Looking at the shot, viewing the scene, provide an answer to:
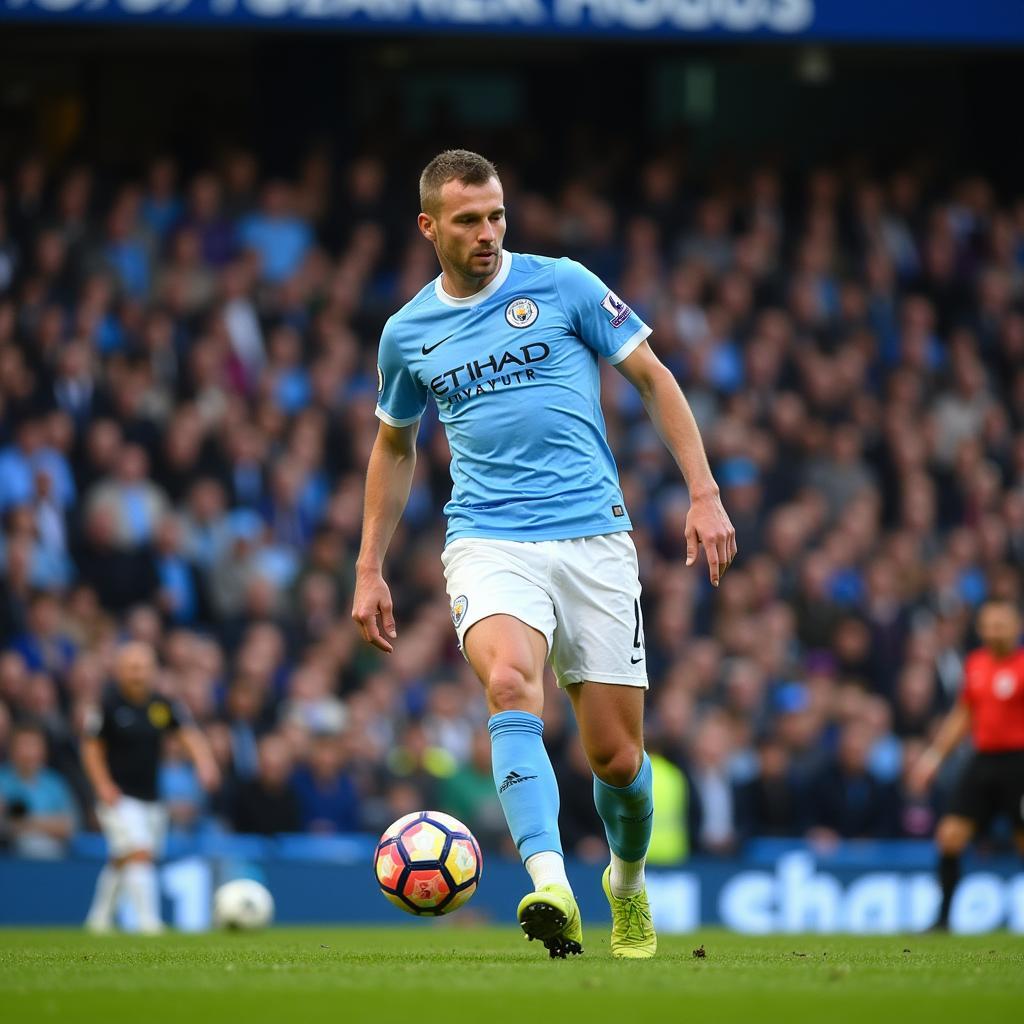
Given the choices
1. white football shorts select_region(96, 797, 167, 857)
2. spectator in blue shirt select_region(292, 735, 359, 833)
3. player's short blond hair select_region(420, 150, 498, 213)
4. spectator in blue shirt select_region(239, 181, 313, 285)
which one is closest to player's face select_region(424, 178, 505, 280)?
player's short blond hair select_region(420, 150, 498, 213)

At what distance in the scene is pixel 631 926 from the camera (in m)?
6.80

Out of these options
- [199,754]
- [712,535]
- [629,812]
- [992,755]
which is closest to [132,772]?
[199,754]

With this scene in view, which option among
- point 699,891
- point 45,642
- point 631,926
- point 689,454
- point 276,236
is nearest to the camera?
point 689,454

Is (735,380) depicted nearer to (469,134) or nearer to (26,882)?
(469,134)

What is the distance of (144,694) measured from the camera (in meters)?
13.2

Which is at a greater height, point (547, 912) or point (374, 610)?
point (374, 610)

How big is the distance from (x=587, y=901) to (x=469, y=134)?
856 centimetres

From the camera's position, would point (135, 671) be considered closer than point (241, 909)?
No

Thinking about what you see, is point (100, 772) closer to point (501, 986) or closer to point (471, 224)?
point (471, 224)

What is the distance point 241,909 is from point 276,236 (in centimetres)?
729

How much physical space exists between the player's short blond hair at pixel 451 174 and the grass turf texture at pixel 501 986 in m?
2.44

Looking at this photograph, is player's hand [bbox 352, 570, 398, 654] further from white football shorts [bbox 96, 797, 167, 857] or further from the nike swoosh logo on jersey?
white football shorts [bbox 96, 797, 167, 857]

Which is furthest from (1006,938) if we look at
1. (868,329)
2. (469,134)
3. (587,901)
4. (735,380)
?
(469,134)

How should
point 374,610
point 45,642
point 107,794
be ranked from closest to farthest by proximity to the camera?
point 374,610, point 107,794, point 45,642
